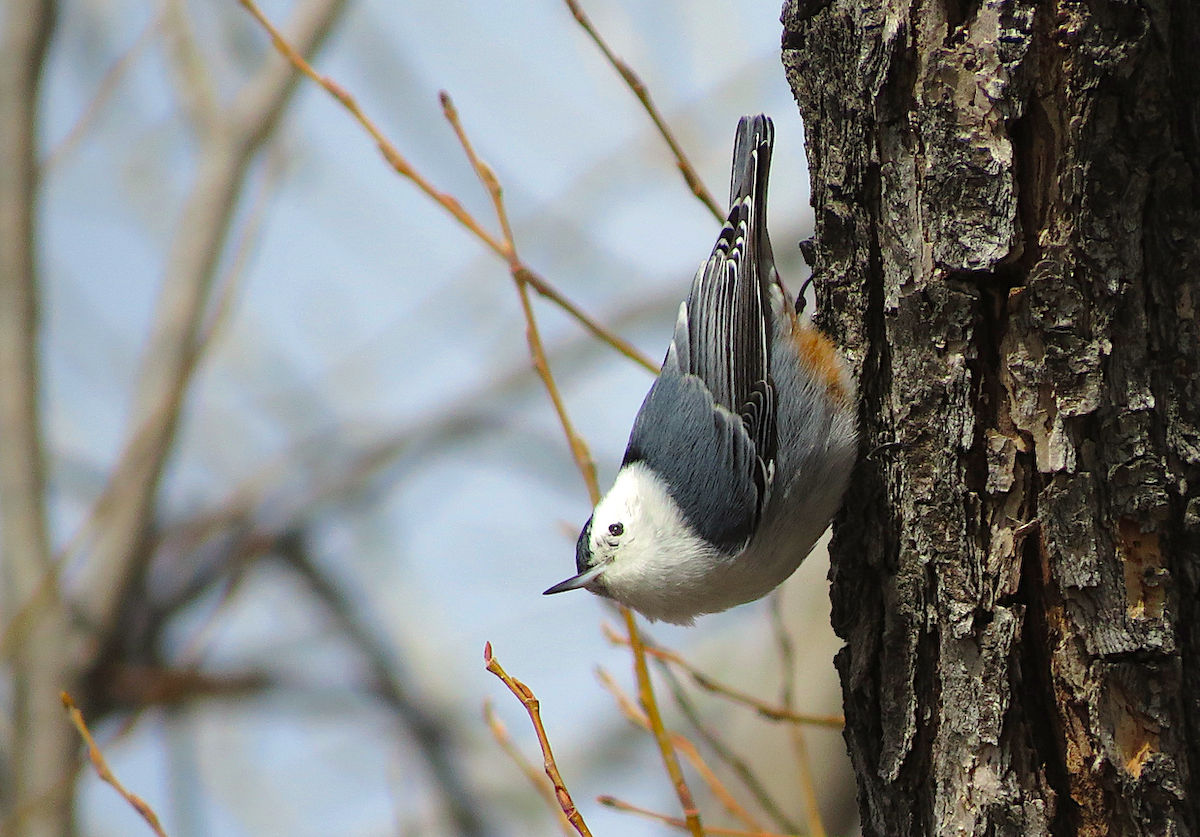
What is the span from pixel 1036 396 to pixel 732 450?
786 mm

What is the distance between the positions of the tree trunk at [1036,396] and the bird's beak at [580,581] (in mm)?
773

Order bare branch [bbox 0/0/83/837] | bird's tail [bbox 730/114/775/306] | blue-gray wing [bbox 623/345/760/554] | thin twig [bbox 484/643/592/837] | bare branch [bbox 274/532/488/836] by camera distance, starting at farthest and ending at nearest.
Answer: bare branch [bbox 274/532/488/836] < bare branch [bbox 0/0/83/837] < bird's tail [bbox 730/114/775/306] < blue-gray wing [bbox 623/345/760/554] < thin twig [bbox 484/643/592/837]

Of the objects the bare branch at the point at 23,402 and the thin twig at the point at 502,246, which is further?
the bare branch at the point at 23,402

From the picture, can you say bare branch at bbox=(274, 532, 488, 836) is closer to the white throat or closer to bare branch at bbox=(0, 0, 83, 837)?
bare branch at bbox=(0, 0, 83, 837)

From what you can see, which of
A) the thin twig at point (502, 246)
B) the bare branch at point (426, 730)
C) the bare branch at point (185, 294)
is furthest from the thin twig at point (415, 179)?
the bare branch at point (426, 730)

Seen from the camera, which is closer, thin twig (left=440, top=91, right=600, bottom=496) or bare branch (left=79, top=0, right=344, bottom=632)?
thin twig (left=440, top=91, right=600, bottom=496)

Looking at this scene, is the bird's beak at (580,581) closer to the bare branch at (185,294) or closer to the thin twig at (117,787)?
the thin twig at (117,787)

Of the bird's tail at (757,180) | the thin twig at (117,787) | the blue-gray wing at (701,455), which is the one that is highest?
the bird's tail at (757,180)

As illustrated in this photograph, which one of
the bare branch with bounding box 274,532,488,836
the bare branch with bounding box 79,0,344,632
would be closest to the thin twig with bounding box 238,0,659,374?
the bare branch with bounding box 79,0,344,632

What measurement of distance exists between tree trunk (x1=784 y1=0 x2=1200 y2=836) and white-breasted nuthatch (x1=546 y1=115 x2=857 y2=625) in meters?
0.37

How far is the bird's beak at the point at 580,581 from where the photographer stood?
2338 millimetres

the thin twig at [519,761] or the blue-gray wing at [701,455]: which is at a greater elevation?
the blue-gray wing at [701,455]

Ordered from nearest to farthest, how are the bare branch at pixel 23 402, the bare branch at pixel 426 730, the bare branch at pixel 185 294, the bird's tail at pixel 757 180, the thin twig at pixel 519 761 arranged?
the thin twig at pixel 519 761 < the bird's tail at pixel 757 180 < the bare branch at pixel 23 402 < the bare branch at pixel 185 294 < the bare branch at pixel 426 730

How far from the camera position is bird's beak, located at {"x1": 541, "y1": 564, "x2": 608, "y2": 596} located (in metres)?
2.34
